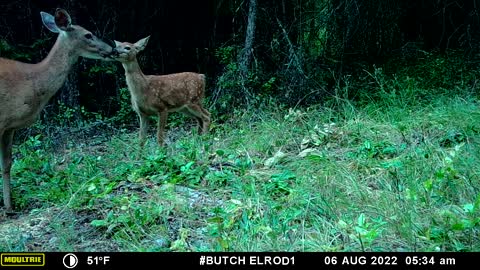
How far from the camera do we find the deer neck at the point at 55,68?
21.4 ft

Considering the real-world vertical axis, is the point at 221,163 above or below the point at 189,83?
below

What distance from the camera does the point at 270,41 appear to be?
10.9 m

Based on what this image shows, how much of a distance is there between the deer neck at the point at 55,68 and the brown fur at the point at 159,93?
1458 mm

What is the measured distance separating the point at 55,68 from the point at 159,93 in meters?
2.35

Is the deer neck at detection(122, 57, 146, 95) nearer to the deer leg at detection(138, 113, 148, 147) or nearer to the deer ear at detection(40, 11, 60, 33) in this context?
the deer leg at detection(138, 113, 148, 147)

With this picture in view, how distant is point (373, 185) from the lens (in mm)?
5488

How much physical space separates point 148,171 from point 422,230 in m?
2.73

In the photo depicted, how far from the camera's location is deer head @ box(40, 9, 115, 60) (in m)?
6.92

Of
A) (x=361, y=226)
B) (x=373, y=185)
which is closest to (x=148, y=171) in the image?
(x=373, y=185)

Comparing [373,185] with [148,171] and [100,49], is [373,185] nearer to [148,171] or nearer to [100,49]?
[148,171]

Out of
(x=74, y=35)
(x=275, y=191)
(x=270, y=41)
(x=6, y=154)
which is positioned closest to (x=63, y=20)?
(x=74, y=35)

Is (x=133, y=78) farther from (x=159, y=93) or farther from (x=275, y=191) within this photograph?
(x=275, y=191)

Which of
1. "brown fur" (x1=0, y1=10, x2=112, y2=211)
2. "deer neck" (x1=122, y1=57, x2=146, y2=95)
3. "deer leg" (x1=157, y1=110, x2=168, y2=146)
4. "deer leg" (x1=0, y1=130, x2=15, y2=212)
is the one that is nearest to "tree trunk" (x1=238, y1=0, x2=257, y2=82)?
"deer leg" (x1=157, y1=110, x2=168, y2=146)
